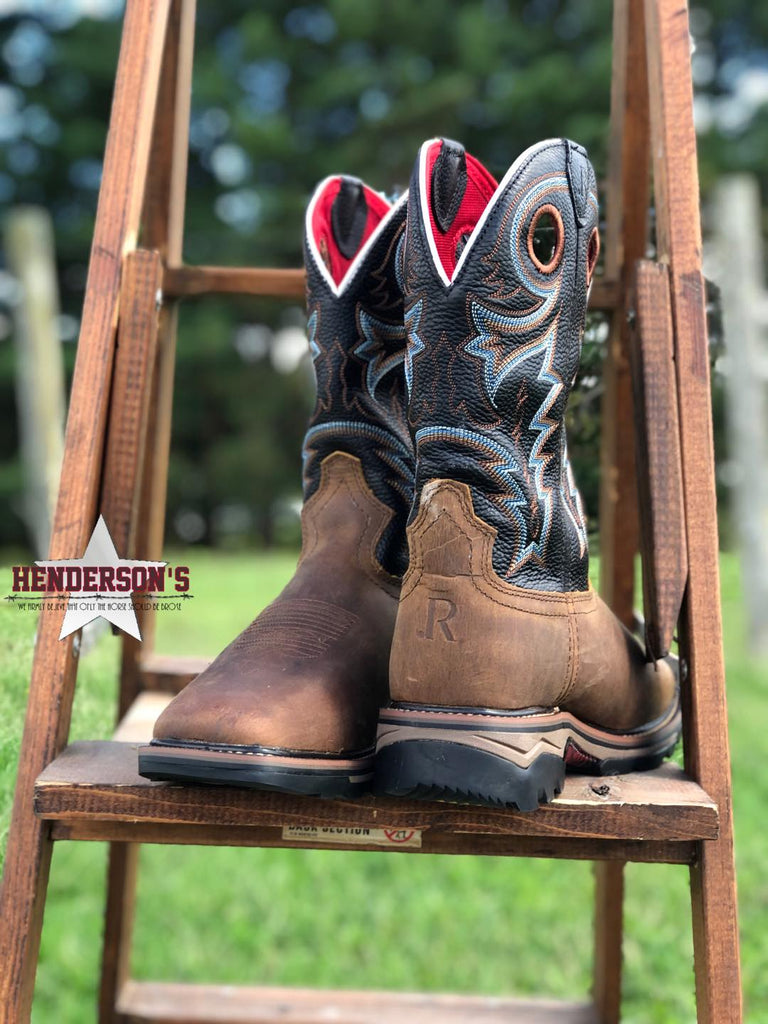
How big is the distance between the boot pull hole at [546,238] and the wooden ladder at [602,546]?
4.9 inches

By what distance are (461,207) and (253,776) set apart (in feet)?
1.66

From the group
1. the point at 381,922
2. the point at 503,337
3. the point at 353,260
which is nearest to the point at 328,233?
the point at 353,260

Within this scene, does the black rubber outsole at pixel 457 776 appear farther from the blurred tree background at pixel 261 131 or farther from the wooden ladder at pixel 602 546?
the blurred tree background at pixel 261 131

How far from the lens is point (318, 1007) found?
1.48 metres

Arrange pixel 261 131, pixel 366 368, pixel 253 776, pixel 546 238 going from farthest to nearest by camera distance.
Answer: pixel 261 131 < pixel 366 368 < pixel 546 238 < pixel 253 776

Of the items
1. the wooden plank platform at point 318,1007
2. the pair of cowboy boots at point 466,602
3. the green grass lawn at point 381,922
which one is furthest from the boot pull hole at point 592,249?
the wooden plank platform at point 318,1007

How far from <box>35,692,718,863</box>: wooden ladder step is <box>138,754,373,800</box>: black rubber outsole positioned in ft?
0.07

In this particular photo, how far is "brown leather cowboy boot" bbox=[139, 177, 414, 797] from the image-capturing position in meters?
0.82

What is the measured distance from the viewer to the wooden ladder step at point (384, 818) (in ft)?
2.77

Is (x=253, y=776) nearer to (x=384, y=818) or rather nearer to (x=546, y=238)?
(x=384, y=818)

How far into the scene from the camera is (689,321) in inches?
39.7

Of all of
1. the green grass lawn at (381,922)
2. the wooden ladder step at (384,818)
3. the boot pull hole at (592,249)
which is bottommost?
the green grass lawn at (381,922)

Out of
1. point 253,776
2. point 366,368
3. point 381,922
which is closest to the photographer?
point 253,776

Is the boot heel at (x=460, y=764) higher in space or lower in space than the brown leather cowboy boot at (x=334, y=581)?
lower
